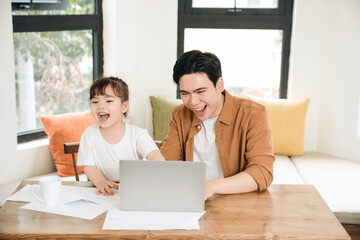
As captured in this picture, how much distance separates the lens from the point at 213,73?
1726 mm

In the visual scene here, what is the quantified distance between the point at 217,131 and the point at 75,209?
74 centimetres

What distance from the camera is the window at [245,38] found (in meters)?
3.37

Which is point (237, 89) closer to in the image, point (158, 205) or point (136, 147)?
point (136, 147)

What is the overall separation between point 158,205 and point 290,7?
2.53 metres

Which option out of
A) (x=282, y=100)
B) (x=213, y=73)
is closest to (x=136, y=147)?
(x=213, y=73)

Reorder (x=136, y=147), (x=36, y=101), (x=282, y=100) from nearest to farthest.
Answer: (x=136, y=147), (x=36, y=101), (x=282, y=100)

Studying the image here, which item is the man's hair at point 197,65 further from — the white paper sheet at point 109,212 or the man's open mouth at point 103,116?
the white paper sheet at point 109,212

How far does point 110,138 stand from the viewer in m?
1.84

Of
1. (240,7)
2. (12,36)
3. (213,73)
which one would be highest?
(240,7)

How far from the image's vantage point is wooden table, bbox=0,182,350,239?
1.19 meters

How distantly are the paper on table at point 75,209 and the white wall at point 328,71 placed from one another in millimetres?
2335

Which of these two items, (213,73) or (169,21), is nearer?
(213,73)

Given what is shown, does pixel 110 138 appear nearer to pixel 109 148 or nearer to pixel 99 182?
pixel 109 148

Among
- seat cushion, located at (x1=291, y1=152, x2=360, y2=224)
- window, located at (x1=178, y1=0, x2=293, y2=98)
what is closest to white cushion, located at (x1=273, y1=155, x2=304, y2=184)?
seat cushion, located at (x1=291, y1=152, x2=360, y2=224)
